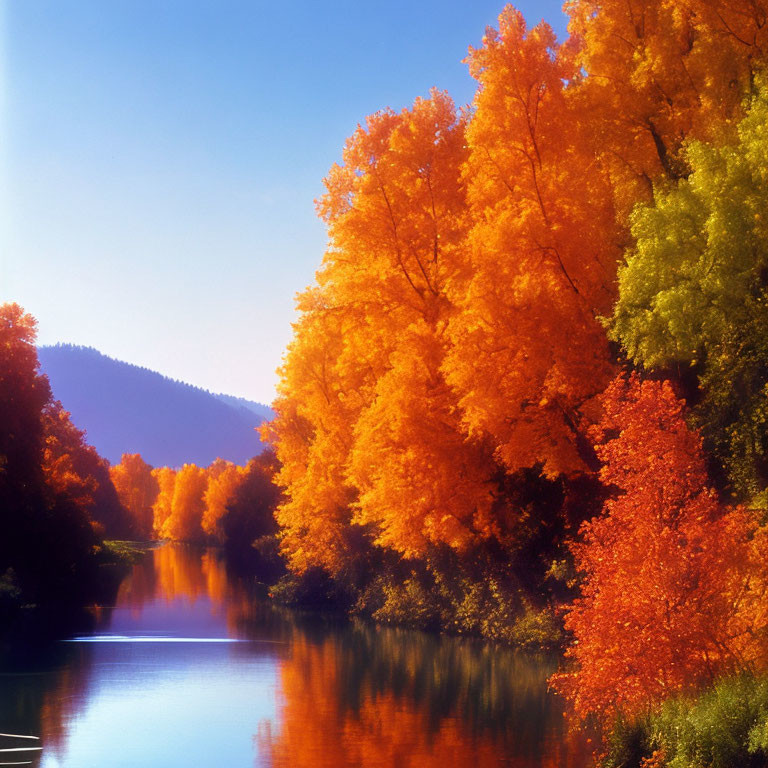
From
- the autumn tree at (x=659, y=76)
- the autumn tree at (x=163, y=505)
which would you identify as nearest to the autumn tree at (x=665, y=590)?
the autumn tree at (x=659, y=76)

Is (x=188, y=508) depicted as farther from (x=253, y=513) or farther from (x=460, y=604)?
(x=460, y=604)

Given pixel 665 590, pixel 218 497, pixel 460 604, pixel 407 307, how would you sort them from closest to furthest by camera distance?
pixel 665 590 < pixel 407 307 < pixel 460 604 < pixel 218 497

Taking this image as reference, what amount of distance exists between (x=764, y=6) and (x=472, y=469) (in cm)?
1527

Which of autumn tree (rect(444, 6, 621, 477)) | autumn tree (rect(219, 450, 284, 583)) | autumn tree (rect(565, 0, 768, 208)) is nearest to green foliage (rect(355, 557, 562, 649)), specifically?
autumn tree (rect(444, 6, 621, 477))

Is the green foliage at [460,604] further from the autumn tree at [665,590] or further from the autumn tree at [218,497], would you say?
the autumn tree at [218,497]

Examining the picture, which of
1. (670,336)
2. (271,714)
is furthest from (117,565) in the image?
(670,336)

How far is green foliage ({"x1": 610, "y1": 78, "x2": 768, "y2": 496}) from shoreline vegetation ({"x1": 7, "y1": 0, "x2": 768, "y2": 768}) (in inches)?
2.5

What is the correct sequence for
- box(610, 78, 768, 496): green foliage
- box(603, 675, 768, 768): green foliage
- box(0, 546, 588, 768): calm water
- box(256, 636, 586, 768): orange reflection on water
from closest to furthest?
box(603, 675, 768, 768): green foliage, box(256, 636, 586, 768): orange reflection on water, box(0, 546, 588, 768): calm water, box(610, 78, 768, 496): green foliage

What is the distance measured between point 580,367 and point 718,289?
5523mm

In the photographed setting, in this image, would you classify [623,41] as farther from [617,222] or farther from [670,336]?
[670,336]

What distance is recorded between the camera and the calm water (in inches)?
824

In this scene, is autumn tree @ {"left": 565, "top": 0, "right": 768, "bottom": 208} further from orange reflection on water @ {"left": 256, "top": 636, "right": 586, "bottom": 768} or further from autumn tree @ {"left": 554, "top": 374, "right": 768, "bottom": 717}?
orange reflection on water @ {"left": 256, "top": 636, "right": 586, "bottom": 768}

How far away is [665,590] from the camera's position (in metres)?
17.7

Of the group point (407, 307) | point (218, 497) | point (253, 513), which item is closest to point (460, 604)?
→ point (407, 307)
